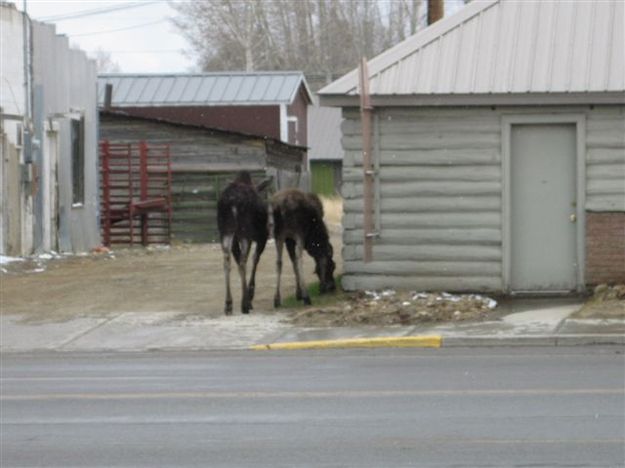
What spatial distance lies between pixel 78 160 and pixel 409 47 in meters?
13.3

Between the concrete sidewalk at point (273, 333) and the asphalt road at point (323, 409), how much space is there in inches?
14.7

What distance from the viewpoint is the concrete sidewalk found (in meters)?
16.4

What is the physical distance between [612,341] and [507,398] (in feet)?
15.2

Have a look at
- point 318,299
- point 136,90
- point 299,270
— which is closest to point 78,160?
point 318,299

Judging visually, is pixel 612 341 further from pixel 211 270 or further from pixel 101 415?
pixel 211 270

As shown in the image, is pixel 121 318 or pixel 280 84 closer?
pixel 121 318

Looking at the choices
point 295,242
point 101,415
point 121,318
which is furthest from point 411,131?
point 101,415

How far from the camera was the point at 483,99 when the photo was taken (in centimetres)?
1927

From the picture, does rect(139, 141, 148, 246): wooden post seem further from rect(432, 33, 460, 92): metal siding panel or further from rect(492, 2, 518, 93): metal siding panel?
rect(492, 2, 518, 93): metal siding panel

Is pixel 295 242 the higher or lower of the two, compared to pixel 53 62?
lower

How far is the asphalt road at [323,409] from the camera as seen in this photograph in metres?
9.48

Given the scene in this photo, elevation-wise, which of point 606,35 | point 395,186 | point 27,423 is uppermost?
point 606,35

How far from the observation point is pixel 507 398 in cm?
1180

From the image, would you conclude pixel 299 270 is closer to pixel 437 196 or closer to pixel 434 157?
pixel 437 196
